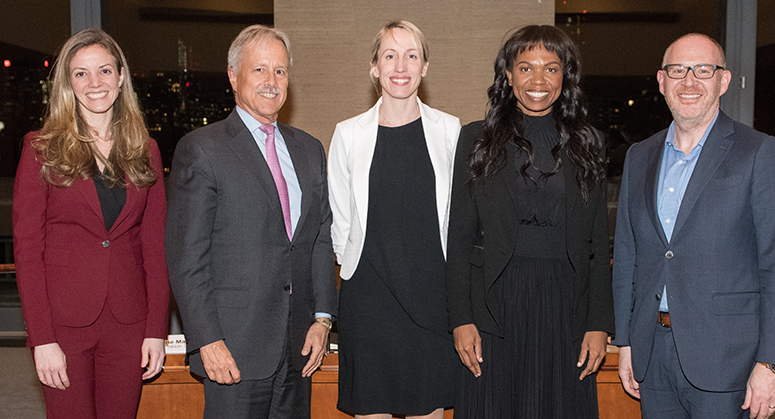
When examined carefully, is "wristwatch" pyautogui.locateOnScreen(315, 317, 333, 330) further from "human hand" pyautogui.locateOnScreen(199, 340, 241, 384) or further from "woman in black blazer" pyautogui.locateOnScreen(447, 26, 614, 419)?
"woman in black blazer" pyautogui.locateOnScreen(447, 26, 614, 419)

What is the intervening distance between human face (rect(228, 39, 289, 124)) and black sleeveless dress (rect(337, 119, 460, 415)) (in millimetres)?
494

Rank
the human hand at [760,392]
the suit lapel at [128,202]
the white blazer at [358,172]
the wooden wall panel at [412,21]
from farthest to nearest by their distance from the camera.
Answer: the wooden wall panel at [412,21]
the white blazer at [358,172]
the suit lapel at [128,202]
the human hand at [760,392]

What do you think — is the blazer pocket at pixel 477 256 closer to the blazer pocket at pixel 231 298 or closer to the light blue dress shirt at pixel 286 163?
the light blue dress shirt at pixel 286 163

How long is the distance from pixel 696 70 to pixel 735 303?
83 cm

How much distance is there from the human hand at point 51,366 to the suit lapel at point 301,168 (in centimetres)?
92

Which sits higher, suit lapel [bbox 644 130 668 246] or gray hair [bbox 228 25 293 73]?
gray hair [bbox 228 25 293 73]

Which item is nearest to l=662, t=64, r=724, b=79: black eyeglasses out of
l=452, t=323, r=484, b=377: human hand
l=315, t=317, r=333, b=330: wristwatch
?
l=452, t=323, r=484, b=377: human hand

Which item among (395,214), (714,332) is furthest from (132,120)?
(714,332)

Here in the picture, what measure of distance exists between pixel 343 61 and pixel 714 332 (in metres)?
4.09

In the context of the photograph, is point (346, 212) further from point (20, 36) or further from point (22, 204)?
point (20, 36)

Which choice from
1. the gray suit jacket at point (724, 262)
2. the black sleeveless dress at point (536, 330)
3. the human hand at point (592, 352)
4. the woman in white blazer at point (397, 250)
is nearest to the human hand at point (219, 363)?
the woman in white blazer at point (397, 250)

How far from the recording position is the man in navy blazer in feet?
6.58

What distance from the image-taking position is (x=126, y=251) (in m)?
2.24

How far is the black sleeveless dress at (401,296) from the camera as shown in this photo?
246cm
